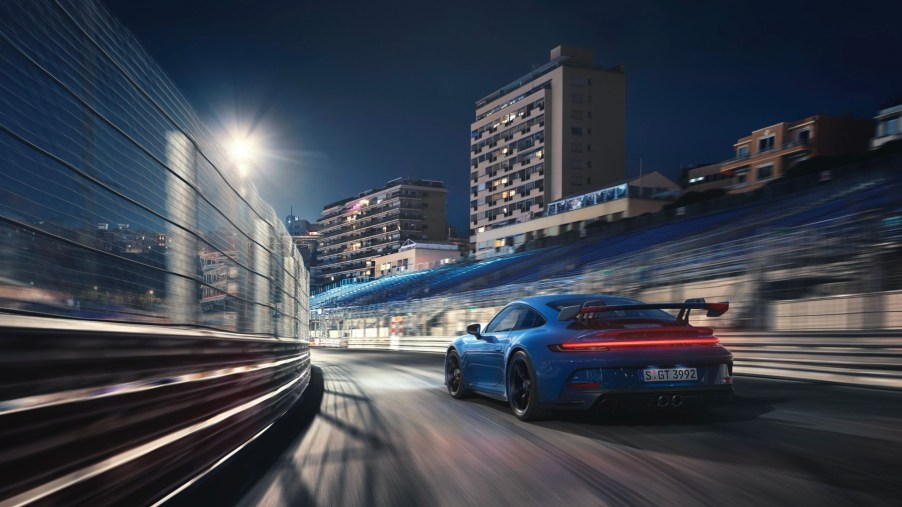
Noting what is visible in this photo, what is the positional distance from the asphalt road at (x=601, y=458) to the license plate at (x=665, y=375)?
422 mm

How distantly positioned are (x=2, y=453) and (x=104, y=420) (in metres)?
0.87

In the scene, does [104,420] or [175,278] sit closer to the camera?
[104,420]

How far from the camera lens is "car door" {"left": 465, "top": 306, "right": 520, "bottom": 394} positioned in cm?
784

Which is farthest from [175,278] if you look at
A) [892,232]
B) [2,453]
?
[892,232]

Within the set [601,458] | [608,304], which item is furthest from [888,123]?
[601,458]

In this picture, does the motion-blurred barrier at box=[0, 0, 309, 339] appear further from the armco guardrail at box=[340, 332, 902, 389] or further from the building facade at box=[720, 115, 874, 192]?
the building facade at box=[720, 115, 874, 192]

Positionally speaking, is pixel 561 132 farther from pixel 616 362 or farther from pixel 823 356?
pixel 616 362

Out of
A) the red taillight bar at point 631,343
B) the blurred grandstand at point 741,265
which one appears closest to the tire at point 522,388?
the red taillight bar at point 631,343

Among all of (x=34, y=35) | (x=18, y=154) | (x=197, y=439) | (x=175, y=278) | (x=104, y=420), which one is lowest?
(x=197, y=439)

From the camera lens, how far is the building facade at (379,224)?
146 metres

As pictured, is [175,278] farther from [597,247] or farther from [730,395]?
[597,247]

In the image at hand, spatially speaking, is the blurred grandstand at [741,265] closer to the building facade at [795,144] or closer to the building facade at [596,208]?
the building facade at [596,208]

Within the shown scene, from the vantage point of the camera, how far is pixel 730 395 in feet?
20.5

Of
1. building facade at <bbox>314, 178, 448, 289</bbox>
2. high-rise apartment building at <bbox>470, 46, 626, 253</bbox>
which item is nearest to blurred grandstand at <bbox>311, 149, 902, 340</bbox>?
high-rise apartment building at <bbox>470, 46, 626, 253</bbox>
